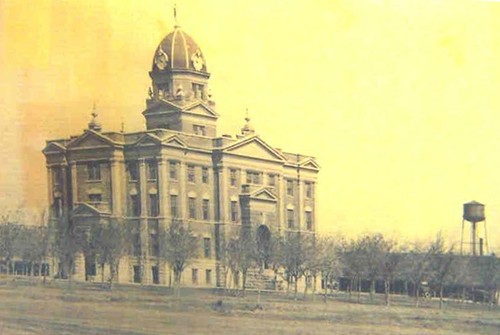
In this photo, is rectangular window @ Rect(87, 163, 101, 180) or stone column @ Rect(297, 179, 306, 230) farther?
stone column @ Rect(297, 179, 306, 230)

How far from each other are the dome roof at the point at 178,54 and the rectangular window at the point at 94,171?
75 centimetres

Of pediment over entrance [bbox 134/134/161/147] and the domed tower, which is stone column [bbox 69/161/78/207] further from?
the domed tower

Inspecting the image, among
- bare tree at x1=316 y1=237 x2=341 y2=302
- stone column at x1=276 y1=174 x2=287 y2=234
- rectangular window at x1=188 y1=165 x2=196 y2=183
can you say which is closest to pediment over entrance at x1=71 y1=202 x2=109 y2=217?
rectangular window at x1=188 y1=165 x2=196 y2=183

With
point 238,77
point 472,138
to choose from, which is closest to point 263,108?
point 238,77

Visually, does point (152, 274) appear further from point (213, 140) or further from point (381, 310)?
point (381, 310)

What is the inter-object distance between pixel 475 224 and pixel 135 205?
2828mm

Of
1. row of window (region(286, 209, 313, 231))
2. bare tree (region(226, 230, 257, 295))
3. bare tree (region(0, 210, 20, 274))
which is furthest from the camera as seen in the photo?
row of window (region(286, 209, 313, 231))

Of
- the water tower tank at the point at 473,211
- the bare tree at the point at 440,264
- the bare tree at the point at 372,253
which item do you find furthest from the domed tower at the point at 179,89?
the water tower tank at the point at 473,211

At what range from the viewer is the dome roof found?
22.5ft

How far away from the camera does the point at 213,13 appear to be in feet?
23.1

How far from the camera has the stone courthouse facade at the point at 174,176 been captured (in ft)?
21.9

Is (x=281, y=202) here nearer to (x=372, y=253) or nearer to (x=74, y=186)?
(x=372, y=253)

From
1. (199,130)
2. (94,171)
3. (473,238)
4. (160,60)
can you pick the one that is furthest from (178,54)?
(473,238)

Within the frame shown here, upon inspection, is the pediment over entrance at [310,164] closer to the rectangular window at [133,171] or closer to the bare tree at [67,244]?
the rectangular window at [133,171]
